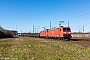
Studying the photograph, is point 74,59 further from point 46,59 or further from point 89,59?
point 46,59

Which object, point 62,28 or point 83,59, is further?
point 62,28

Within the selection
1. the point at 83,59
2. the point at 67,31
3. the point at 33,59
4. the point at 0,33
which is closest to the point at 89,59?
the point at 83,59

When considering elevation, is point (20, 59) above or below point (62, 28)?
below

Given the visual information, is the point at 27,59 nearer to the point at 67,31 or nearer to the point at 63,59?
the point at 63,59

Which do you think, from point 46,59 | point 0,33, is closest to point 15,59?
point 46,59

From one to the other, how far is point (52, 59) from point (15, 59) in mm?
2040

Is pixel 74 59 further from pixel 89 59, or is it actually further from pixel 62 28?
pixel 62 28

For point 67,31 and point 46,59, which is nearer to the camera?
point 46,59

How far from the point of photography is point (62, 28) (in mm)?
37469

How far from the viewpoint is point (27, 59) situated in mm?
8609

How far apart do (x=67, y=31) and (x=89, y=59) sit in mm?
28671

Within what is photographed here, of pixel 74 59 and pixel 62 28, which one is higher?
pixel 62 28

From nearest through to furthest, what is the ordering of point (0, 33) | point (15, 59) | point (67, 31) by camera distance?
point (15, 59) < point (67, 31) < point (0, 33)

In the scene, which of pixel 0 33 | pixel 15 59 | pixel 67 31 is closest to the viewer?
pixel 15 59
